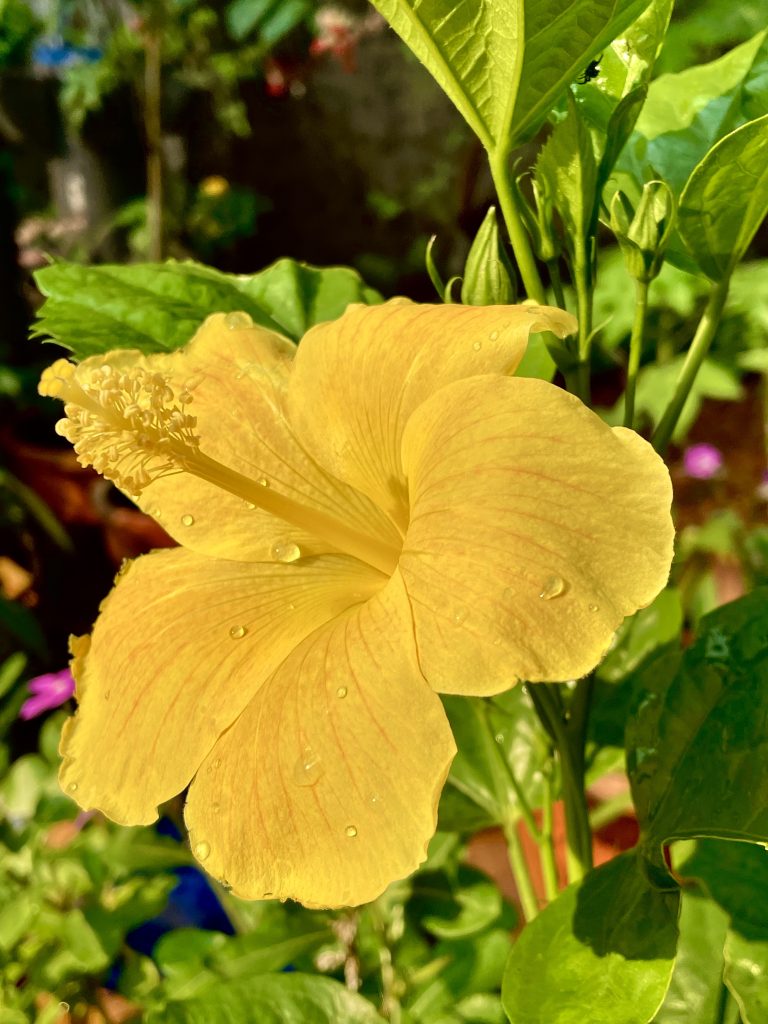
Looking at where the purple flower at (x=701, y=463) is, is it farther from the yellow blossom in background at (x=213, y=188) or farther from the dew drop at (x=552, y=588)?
the dew drop at (x=552, y=588)

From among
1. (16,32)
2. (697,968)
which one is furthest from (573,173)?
(16,32)

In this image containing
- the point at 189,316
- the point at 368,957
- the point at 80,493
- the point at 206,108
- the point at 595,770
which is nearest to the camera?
the point at 189,316

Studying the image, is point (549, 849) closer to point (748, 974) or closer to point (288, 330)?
point (748, 974)

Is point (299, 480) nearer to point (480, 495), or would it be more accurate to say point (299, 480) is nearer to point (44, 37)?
point (480, 495)

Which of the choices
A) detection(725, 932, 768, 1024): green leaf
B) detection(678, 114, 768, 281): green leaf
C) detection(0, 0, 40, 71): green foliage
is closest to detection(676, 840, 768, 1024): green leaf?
detection(725, 932, 768, 1024): green leaf

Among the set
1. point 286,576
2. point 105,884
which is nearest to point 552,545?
point 286,576

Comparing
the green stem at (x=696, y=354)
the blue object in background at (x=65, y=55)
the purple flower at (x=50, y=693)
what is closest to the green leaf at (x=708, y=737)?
the green stem at (x=696, y=354)
